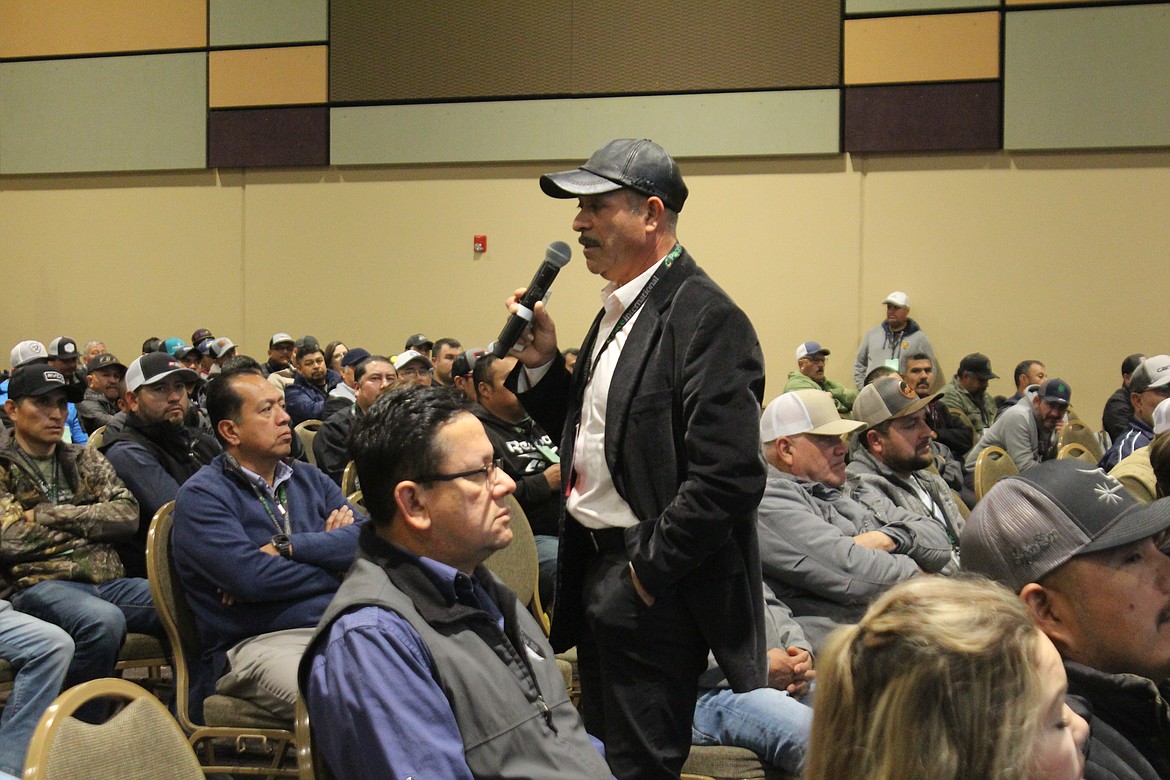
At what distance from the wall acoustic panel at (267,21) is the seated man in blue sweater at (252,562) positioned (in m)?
8.92

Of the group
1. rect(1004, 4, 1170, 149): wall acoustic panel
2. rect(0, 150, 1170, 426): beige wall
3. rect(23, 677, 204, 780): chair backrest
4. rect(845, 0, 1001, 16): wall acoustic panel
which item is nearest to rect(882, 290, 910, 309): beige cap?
rect(0, 150, 1170, 426): beige wall

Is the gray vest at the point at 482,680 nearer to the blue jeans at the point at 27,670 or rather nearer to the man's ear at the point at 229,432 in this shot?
the man's ear at the point at 229,432

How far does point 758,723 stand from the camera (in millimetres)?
2492

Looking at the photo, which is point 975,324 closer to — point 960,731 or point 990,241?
point 990,241

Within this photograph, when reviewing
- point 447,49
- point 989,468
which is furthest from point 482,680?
point 447,49

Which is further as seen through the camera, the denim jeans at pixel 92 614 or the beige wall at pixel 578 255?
the beige wall at pixel 578 255

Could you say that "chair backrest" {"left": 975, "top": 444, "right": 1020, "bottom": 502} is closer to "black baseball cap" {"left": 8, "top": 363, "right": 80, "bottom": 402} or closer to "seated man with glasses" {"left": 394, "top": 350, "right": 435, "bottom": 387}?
"black baseball cap" {"left": 8, "top": 363, "right": 80, "bottom": 402}

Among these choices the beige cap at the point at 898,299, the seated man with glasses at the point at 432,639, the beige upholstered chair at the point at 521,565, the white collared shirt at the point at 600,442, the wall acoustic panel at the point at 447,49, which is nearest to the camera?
the seated man with glasses at the point at 432,639

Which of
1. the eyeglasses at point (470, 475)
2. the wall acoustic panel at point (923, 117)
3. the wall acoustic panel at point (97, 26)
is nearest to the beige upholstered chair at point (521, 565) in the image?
the eyeglasses at point (470, 475)

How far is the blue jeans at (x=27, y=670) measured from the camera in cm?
313

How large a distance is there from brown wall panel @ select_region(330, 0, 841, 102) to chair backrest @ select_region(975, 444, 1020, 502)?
5.92 meters

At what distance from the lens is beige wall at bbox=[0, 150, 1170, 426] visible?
10.0m

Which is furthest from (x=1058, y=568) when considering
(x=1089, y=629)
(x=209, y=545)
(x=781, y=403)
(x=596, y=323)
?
(x=209, y=545)

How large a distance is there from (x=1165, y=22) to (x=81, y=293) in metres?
10.9
